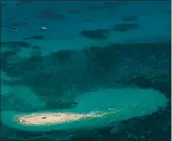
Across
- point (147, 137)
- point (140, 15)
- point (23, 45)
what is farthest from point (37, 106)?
point (140, 15)

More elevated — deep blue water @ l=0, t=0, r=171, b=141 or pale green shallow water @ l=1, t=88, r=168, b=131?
deep blue water @ l=0, t=0, r=171, b=141

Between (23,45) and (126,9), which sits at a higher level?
(126,9)

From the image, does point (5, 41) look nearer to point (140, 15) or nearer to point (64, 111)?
point (64, 111)

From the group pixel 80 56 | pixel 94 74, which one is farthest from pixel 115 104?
pixel 80 56
